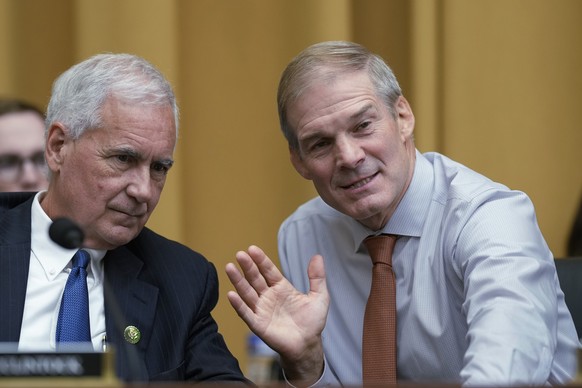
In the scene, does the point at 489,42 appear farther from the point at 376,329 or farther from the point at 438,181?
the point at 376,329

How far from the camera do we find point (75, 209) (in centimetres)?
233

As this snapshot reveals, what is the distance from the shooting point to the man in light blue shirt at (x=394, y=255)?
2.27 metres

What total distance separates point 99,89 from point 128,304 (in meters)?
0.50

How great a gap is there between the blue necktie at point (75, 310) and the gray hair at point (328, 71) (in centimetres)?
63

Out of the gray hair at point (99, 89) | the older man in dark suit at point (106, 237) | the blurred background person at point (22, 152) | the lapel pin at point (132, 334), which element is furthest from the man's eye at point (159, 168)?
the blurred background person at point (22, 152)

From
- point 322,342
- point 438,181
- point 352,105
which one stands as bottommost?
point 322,342

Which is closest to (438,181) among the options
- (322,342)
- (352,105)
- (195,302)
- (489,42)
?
(352,105)

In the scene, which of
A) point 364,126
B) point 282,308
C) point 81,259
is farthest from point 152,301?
point 364,126

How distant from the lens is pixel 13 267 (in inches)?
90.5

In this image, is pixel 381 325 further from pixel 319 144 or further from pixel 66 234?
pixel 66 234

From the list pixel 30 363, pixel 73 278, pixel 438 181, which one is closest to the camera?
pixel 30 363

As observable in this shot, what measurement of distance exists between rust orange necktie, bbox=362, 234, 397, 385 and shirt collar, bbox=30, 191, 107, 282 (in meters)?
0.65

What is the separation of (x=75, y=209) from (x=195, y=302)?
359 millimetres

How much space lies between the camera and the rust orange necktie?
239 cm
